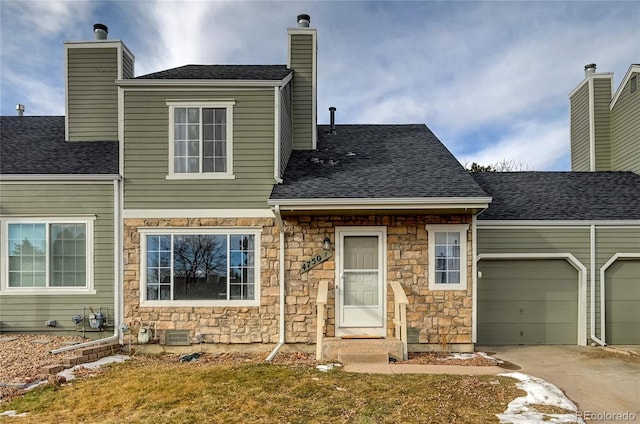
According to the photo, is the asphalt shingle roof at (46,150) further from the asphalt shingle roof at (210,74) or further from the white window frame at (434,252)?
the white window frame at (434,252)

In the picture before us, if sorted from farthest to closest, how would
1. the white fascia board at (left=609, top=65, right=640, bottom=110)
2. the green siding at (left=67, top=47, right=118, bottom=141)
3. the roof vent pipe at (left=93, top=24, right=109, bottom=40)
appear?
the white fascia board at (left=609, top=65, right=640, bottom=110)
the roof vent pipe at (left=93, top=24, right=109, bottom=40)
the green siding at (left=67, top=47, right=118, bottom=141)

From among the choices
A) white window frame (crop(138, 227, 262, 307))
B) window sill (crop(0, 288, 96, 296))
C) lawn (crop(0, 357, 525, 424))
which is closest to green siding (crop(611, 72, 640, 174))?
lawn (crop(0, 357, 525, 424))

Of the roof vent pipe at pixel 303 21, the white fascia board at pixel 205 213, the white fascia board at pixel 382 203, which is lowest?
the white fascia board at pixel 205 213

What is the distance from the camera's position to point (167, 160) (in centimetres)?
732

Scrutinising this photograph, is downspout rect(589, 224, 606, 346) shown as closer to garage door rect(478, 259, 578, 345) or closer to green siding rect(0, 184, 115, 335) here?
garage door rect(478, 259, 578, 345)

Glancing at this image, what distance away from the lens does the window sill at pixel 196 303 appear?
23.6 ft

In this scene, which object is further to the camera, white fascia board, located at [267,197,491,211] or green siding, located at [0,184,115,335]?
green siding, located at [0,184,115,335]

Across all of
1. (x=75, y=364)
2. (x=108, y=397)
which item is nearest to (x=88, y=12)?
(x=75, y=364)

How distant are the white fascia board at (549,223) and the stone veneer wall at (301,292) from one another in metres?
1.30

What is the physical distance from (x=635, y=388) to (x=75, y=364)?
8.26 meters

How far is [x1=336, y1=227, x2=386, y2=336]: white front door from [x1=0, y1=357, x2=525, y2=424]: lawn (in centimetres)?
166

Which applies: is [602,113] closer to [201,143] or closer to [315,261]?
[315,261]

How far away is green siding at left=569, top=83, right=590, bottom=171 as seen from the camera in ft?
36.0

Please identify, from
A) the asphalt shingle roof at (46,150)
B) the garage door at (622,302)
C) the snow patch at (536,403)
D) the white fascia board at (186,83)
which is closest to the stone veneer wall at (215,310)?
the asphalt shingle roof at (46,150)
